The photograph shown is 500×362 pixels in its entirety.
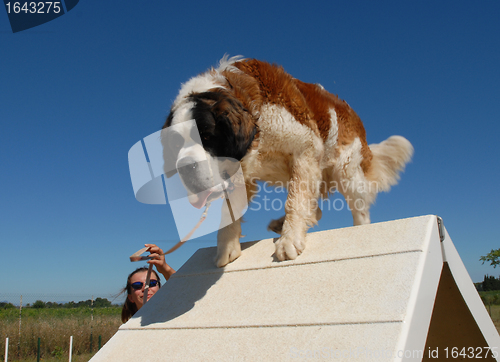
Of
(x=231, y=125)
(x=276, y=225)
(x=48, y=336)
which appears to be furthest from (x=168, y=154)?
(x=48, y=336)

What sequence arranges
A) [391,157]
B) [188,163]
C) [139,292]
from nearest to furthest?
1. [188,163]
2. [139,292]
3. [391,157]

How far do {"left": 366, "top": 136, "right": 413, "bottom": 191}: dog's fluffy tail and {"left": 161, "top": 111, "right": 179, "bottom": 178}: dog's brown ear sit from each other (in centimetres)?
221

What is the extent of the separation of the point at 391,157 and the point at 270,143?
182 cm

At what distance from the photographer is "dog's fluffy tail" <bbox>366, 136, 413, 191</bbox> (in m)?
3.79

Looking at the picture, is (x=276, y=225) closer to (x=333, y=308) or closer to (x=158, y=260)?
(x=158, y=260)

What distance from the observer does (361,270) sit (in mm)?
1802

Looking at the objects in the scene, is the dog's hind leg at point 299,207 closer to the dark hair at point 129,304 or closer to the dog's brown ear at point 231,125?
the dog's brown ear at point 231,125

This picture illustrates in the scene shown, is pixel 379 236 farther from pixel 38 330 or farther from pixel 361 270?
pixel 38 330

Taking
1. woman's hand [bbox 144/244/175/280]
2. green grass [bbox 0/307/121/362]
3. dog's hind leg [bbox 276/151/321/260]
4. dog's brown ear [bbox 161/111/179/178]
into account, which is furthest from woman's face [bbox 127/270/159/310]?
green grass [bbox 0/307/121/362]

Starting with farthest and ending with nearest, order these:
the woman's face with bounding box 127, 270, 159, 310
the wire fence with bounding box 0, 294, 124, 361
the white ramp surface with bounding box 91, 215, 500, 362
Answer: the wire fence with bounding box 0, 294, 124, 361
the woman's face with bounding box 127, 270, 159, 310
the white ramp surface with bounding box 91, 215, 500, 362

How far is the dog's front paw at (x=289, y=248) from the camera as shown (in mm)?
2246

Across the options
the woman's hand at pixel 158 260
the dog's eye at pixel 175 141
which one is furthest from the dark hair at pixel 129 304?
the dog's eye at pixel 175 141

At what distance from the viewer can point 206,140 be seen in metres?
2.25

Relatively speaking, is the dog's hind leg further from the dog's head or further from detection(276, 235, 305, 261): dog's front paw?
the dog's head
